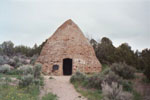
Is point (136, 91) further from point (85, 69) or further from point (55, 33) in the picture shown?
point (55, 33)

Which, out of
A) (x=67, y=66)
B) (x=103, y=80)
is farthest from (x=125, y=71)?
(x=67, y=66)

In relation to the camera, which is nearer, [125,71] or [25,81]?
[25,81]

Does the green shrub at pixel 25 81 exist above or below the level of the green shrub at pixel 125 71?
below

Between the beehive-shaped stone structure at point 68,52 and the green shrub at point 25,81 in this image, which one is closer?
the green shrub at point 25,81

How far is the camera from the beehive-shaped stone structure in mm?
15938

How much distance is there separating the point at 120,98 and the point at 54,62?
10268 millimetres

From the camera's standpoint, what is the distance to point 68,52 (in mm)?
16250

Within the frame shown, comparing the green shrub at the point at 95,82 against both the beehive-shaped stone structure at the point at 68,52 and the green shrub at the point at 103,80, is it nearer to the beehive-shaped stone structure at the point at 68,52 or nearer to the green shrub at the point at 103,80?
the green shrub at the point at 103,80

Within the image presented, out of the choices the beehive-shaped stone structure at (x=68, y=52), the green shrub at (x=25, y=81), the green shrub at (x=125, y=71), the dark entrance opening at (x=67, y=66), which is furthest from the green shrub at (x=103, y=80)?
the dark entrance opening at (x=67, y=66)

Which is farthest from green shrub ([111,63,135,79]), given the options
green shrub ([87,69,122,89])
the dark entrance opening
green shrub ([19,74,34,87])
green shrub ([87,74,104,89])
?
the dark entrance opening

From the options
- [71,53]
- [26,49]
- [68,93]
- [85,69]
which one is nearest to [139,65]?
[85,69]

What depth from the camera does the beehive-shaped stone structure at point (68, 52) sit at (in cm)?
1594

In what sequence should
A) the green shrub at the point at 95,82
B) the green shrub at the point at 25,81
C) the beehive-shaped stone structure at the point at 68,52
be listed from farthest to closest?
the beehive-shaped stone structure at the point at 68,52 → the green shrub at the point at 95,82 → the green shrub at the point at 25,81

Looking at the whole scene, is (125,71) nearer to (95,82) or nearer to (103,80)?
(95,82)
